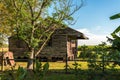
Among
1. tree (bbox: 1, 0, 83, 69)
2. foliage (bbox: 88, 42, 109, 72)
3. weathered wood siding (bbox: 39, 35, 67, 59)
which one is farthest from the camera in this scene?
weathered wood siding (bbox: 39, 35, 67, 59)

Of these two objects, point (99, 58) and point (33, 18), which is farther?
point (33, 18)

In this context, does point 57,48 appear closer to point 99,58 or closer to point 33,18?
point 33,18

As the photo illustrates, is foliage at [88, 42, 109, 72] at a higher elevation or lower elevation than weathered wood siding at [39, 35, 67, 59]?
lower

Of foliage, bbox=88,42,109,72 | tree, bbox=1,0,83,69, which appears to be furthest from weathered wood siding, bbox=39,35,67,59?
foliage, bbox=88,42,109,72

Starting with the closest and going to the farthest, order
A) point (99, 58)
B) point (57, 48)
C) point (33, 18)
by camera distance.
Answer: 1. point (99, 58)
2. point (33, 18)
3. point (57, 48)

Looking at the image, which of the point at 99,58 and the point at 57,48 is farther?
the point at 57,48

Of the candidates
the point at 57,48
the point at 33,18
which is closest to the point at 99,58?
the point at 33,18

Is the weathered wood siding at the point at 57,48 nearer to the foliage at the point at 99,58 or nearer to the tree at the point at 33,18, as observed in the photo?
the tree at the point at 33,18

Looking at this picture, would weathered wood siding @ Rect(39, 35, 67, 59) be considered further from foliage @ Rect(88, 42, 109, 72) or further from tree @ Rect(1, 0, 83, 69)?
foliage @ Rect(88, 42, 109, 72)

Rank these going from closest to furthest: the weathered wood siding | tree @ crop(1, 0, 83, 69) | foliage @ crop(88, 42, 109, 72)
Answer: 1. foliage @ crop(88, 42, 109, 72)
2. tree @ crop(1, 0, 83, 69)
3. the weathered wood siding

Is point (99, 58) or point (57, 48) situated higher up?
point (57, 48)

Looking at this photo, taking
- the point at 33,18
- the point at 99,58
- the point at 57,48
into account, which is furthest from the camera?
the point at 57,48

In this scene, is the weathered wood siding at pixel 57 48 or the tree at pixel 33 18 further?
the weathered wood siding at pixel 57 48

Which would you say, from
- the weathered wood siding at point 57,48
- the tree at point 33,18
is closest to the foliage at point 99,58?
the tree at point 33,18
